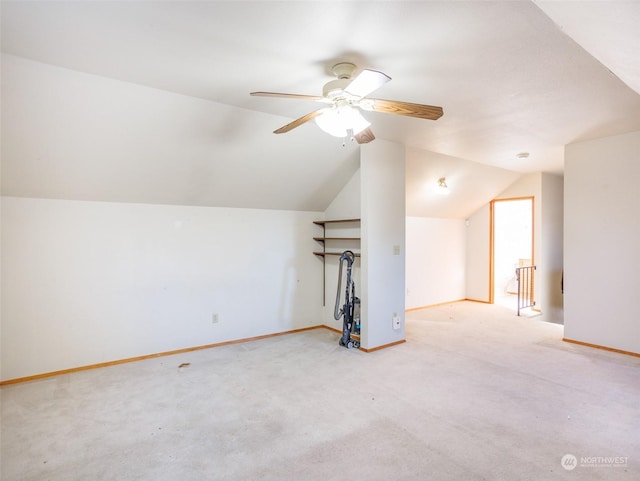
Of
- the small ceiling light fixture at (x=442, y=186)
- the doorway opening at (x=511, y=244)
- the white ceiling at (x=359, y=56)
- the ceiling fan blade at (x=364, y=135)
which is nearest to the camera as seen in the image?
the white ceiling at (x=359, y=56)

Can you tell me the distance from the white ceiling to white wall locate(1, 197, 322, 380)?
32 centimetres

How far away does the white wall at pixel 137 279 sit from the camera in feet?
10.4

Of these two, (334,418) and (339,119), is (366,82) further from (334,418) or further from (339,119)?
(334,418)

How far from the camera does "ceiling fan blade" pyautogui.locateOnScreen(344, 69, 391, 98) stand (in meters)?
1.79

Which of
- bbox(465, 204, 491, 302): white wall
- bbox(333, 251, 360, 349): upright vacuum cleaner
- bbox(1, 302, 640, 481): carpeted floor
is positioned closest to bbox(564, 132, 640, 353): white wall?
bbox(1, 302, 640, 481): carpeted floor

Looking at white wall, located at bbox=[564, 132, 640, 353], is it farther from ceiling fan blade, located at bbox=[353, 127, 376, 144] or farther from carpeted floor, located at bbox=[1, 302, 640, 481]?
ceiling fan blade, located at bbox=[353, 127, 376, 144]

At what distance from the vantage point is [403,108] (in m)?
2.13

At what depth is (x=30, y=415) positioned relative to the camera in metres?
2.55

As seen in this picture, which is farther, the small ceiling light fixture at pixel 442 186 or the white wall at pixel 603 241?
the small ceiling light fixture at pixel 442 186

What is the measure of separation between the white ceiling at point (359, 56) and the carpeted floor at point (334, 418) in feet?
6.56

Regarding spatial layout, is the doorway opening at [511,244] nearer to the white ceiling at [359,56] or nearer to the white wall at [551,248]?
the white wall at [551,248]

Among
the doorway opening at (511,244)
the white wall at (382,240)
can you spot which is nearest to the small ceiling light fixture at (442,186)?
the white wall at (382,240)

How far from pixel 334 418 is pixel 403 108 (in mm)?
2224

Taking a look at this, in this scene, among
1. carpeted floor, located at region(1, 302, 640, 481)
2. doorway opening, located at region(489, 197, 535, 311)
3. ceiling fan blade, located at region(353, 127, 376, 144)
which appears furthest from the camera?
doorway opening, located at region(489, 197, 535, 311)
